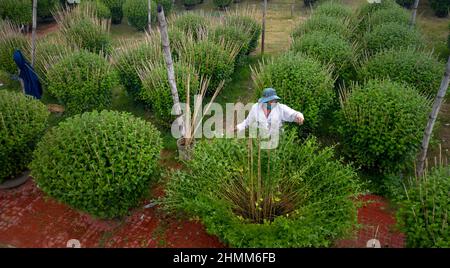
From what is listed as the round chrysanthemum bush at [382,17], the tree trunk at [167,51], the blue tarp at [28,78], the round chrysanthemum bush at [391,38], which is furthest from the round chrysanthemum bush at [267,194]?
the round chrysanthemum bush at [382,17]

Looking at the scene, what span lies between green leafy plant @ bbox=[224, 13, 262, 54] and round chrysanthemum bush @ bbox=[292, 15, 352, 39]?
1.24m

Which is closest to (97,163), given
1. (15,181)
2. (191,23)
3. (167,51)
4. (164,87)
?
(167,51)

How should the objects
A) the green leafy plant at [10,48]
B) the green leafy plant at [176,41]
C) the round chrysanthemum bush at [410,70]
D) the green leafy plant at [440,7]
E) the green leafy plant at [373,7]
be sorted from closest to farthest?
the round chrysanthemum bush at [410,70]
the green leafy plant at [176,41]
the green leafy plant at [10,48]
the green leafy plant at [373,7]
the green leafy plant at [440,7]

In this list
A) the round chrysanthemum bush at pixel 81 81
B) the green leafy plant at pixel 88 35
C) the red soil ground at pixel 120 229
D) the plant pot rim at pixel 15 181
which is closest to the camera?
the red soil ground at pixel 120 229

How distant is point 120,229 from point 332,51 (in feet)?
15.4

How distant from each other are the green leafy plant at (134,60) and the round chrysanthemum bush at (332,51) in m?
2.72

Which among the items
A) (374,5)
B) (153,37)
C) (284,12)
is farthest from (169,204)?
(284,12)

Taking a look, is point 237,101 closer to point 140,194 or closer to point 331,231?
point 140,194

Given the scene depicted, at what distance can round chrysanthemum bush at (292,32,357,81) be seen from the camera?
264 inches

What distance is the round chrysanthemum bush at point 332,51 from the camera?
22.0 feet

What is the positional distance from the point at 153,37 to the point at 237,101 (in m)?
2.30

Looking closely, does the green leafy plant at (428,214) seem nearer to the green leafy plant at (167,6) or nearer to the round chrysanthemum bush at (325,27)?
the round chrysanthemum bush at (325,27)

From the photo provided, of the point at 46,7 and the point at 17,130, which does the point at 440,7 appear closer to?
the point at 17,130

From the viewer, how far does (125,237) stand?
4.54 m
